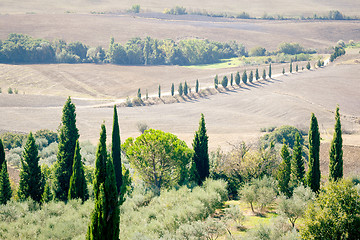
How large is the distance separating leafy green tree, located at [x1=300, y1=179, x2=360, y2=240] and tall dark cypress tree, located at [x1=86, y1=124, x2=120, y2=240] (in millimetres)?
9775

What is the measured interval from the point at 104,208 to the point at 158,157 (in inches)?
672

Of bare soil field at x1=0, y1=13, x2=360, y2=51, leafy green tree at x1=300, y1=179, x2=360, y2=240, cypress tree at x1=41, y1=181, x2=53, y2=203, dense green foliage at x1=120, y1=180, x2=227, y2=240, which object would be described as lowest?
cypress tree at x1=41, y1=181, x2=53, y2=203

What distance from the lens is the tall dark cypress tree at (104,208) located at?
18953mm

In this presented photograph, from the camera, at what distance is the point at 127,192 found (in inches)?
1427

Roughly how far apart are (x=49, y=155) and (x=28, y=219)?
3140 centimetres

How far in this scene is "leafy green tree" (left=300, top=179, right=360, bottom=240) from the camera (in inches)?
825

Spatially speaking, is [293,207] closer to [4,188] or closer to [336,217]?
[336,217]

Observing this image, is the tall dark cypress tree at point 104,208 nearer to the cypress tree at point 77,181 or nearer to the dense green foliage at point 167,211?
the dense green foliage at point 167,211

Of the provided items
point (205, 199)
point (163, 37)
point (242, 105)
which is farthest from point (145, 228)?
point (163, 37)

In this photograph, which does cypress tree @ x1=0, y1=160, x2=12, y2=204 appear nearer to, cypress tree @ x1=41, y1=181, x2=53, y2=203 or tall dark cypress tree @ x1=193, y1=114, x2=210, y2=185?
cypress tree @ x1=41, y1=181, x2=53, y2=203

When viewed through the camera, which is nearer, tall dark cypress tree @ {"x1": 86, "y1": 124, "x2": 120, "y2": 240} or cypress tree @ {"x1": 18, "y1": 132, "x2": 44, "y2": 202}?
tall dark cypress tree @ {"x1": 86, "y1": 124, "x2": 120, "y2": 240}

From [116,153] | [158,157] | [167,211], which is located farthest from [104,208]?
[158,157]

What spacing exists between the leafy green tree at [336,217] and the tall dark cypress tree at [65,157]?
1904cm

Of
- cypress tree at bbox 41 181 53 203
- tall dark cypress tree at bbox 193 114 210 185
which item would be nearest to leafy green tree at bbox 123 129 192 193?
tall dark cypress tree at bbox 193 114 210 185
